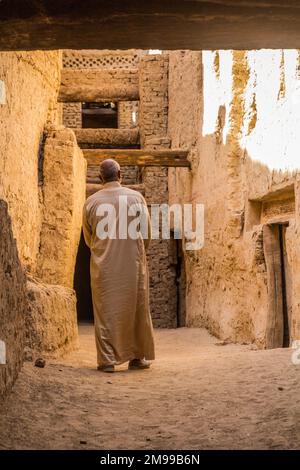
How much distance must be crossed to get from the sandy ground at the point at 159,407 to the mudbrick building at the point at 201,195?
0.24 m

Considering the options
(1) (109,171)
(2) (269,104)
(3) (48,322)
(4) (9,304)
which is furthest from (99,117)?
(4) (9,304)

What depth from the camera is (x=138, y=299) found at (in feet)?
14.2

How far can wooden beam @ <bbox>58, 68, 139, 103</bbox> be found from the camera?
10.8 meters

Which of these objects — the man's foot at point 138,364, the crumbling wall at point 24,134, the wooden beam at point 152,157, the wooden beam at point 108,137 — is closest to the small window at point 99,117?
the wooden beam at point 108,137

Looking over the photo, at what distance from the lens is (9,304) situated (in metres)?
3.03

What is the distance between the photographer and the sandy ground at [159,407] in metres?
2.46

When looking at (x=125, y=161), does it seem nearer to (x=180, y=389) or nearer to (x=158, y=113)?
(x=158, y=113)

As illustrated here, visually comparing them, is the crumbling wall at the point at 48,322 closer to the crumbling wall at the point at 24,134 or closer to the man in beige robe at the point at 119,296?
the man in beige robe at the point at 119,296

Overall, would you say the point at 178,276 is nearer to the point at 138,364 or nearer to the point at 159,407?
the point at 138,364

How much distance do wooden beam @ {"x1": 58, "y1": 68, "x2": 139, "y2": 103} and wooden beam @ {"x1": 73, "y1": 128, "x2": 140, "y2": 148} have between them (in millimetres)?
702

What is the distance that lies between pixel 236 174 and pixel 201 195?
1.78 meters

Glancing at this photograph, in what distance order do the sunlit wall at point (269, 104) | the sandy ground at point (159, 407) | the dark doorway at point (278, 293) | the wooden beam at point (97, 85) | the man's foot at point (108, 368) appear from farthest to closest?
the wooden beam at point (97, 85) → the dark doorway at point (278, 293) → the sunlit wall at point (269, 104) → the man's foot at point (108, 368) → the sandy ground at point (159, 407)

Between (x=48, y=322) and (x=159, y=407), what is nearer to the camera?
(x=159, y=407)
